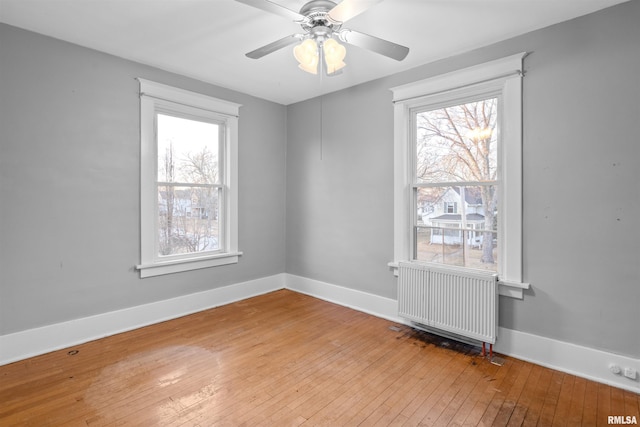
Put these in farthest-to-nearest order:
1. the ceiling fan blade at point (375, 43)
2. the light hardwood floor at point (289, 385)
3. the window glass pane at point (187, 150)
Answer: the window glass pane at point (187, 150) → the ceiling fan blade at point (375, 43) → the light hardwood floor at point (289, 385)

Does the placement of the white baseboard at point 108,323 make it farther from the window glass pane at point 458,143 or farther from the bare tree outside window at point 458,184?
the window glass pane at point 458,143

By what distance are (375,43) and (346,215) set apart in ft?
7.46

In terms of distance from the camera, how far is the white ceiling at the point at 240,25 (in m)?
2.35

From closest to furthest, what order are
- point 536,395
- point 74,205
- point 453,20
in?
point 536,395 < point 453,20 < point 74,205

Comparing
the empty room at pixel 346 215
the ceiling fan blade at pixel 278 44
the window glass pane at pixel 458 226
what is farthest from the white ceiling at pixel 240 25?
the window glass pane at pixel 458 226

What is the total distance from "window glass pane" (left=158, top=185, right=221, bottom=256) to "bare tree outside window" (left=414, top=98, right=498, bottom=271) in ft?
8.31


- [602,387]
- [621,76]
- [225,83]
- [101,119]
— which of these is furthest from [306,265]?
[621,76]

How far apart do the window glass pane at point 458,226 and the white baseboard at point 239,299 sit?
69cm

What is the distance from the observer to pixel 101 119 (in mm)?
3105

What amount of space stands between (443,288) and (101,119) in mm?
3701

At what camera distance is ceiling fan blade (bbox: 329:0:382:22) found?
1.71 m

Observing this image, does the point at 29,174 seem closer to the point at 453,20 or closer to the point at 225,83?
the point at 225,83

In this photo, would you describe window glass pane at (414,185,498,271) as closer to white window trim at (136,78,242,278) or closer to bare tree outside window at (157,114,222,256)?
white window trim at (136,78,242,278)

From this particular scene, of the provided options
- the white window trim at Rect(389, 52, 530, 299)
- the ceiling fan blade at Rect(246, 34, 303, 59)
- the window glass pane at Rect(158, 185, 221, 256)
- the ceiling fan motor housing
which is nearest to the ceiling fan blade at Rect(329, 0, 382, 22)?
the ceiling fan motor housing
